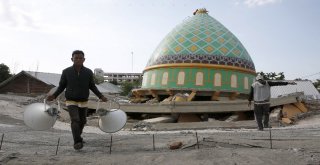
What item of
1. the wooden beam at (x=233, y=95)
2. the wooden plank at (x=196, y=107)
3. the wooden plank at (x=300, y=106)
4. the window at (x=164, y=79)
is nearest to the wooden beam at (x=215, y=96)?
the wooden beam at (x=233, y=95)

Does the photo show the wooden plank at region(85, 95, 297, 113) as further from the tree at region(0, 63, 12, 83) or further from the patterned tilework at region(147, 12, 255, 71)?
the tree at region(0, 63, 12, 83)

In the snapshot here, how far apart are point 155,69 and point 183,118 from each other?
773 centimetres

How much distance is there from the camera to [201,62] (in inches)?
808

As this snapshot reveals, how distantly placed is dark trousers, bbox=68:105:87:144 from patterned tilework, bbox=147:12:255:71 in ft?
51.3

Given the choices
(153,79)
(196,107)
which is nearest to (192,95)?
(153,79)

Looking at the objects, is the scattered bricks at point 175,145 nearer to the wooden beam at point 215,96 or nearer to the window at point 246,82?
the wooden beam at point 215,96

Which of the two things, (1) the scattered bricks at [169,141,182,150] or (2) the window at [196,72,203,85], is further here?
(2) the window at [196,72,203,85]

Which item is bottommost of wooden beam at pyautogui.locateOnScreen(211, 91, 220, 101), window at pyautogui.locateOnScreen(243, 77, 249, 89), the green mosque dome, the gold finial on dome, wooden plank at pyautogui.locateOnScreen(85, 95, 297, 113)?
wooden plank at pyautogui.locateOnScreen(85, 95, 297, 113)

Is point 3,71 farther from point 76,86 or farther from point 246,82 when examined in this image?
point 76,86

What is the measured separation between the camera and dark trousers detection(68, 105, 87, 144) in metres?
4.84

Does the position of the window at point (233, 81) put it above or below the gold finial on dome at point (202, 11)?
below

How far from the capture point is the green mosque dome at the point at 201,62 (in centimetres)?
2042

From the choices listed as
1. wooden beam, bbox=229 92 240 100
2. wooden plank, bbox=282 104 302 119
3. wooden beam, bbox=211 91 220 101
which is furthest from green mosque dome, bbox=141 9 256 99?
wooden plank, bbox=282 104 302 119

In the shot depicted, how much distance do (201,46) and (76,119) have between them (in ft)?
55.0
